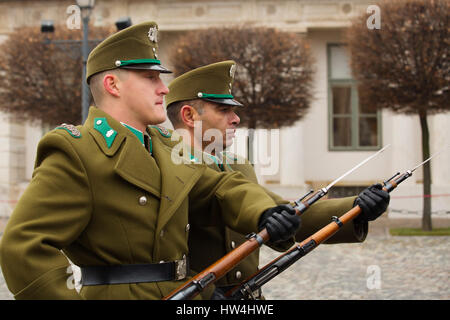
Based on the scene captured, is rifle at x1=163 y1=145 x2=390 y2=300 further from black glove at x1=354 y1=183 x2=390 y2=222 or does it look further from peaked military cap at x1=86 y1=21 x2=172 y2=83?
peaked military cap at x1=86 y1=21 x2=172 y2=83

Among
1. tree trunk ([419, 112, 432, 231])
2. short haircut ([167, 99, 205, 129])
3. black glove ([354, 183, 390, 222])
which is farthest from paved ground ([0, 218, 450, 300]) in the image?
black glove ([354, 183, 390, 222])

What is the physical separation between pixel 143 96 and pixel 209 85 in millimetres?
1007

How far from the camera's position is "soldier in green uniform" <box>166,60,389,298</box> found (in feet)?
9.40

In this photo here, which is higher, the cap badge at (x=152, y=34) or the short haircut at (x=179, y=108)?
the cap badge at (x=152, y=34)

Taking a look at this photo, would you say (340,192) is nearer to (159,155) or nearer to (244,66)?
(244,66)

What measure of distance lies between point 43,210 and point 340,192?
14.9 meters

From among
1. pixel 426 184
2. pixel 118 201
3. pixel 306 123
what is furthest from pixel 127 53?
pixel 306 123

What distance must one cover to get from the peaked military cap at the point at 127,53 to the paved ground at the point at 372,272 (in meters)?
5.64

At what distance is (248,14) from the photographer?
1598 cm

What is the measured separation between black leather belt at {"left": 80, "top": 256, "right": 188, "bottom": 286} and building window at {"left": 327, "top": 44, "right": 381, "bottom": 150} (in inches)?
596

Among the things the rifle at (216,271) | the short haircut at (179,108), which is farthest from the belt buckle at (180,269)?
the short haircut at (179,108)

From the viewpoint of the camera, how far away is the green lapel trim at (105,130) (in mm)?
2301

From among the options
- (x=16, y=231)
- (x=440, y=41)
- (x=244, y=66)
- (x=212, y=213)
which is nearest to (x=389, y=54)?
(x=440, y=41)

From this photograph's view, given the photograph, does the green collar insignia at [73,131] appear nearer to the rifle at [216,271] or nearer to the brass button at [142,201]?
the brass button at [142,201]
